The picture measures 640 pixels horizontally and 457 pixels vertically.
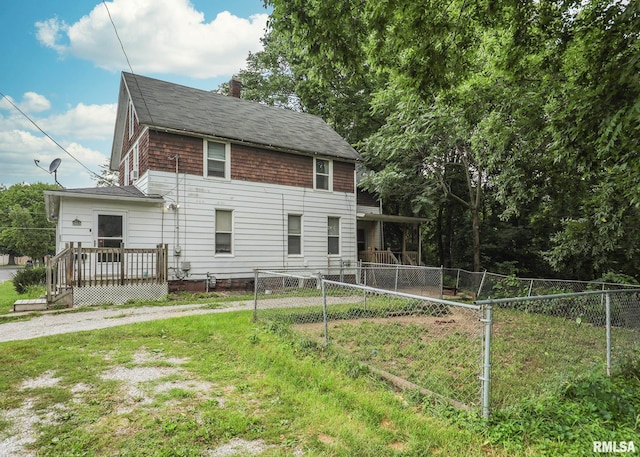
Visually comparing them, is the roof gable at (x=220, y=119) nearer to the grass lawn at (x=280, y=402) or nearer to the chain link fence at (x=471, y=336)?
the chain link fence at (x=471, y=336)

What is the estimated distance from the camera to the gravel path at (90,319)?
6.20 meters

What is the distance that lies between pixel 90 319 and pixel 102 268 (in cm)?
287

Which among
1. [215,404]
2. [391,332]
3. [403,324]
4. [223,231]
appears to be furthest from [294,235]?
[215,404]

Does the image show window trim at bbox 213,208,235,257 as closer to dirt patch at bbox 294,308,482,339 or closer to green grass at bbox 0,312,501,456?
dirt patch at bbox 294,308,482,339

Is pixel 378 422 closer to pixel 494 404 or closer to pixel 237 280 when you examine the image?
pixel 494 404

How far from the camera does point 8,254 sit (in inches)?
2234

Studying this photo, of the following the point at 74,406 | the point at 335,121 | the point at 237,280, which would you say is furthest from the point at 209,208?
the point at 335,121

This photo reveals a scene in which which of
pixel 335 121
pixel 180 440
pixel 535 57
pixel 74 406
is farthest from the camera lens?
pixel 335 121

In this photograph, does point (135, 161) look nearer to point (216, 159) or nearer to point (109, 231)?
point (216, 159)

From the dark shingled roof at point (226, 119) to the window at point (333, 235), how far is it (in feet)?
8.95

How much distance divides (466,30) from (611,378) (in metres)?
4.98

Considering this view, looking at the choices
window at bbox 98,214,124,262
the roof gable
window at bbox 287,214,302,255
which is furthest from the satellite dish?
window at bbox 287,214,302,255

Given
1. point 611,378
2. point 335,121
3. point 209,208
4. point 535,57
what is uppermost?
point 335,121

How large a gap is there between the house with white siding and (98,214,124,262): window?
0.03 meters
